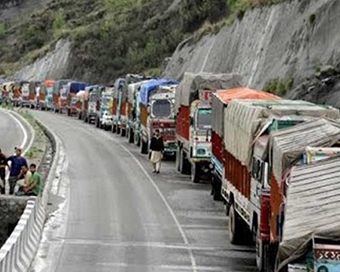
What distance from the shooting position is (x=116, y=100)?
64.2m

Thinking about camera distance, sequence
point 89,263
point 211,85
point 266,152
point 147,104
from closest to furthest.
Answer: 1. point 266,152
2. point 89,263
3. point 211,85
4. point 147,104

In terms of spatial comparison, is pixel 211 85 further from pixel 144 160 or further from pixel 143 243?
pixel 143 243

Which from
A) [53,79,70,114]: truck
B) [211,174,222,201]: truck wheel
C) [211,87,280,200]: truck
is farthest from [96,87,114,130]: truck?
[211,174,222,201]: truck wheel

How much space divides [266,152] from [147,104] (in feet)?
92.0

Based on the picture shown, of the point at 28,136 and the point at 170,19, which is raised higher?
the point at 170,19

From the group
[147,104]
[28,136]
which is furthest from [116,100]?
[147,104]

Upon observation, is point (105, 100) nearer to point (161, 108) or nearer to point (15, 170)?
point (161, 108)

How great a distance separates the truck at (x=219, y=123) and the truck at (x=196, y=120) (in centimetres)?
321

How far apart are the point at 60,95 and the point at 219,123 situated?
67416mm

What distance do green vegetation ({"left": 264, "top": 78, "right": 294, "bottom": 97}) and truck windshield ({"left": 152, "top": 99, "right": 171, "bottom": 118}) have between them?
5287 mm

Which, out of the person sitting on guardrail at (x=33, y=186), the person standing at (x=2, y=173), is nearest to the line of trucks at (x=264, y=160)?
the person sitting on guardrail at (x=33, y=186)

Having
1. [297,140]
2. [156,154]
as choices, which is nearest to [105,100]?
[156,154]

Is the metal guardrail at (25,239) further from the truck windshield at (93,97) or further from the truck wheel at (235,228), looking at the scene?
the truck windshield at (93,97)

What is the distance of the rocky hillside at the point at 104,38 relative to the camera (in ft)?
323
